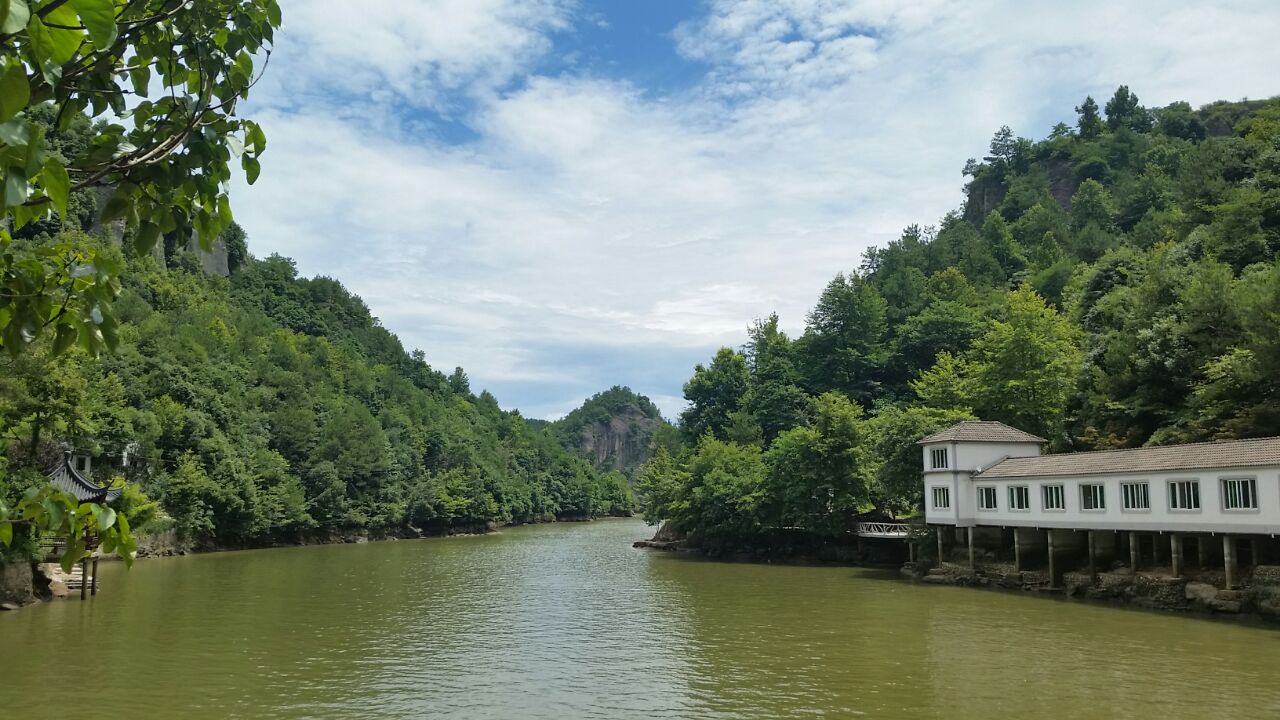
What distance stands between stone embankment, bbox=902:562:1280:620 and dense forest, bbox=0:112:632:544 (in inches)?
1265

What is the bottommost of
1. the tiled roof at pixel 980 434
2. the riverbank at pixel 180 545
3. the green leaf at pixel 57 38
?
the riverbank at pixel 180 545

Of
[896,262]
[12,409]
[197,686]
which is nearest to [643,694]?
[197,686]

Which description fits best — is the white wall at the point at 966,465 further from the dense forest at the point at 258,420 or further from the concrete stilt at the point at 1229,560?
the dense forest at the point at 258,420

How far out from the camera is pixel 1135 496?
31422mm

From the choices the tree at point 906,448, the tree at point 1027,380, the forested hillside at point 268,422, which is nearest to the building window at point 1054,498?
the tree at point 906,448

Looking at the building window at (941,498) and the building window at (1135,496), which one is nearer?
the building window at (1135,496)

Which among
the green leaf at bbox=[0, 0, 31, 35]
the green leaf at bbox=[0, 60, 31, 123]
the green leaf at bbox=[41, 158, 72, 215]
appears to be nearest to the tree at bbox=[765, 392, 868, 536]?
the green leaf at bbox=[41, 158, 72, 215]

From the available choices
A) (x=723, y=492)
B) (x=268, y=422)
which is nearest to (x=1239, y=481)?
(x=723, y=492)

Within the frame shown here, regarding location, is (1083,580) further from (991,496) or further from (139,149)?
(139,149)

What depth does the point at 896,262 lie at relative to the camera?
325ft

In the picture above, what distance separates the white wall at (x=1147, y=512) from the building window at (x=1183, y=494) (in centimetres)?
15

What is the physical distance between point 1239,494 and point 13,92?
32987mm

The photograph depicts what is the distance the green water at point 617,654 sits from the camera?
60.6 feet

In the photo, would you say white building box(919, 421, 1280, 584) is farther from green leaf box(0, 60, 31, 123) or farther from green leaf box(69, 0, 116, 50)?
green leaf box(0, 60, 31, 123)
